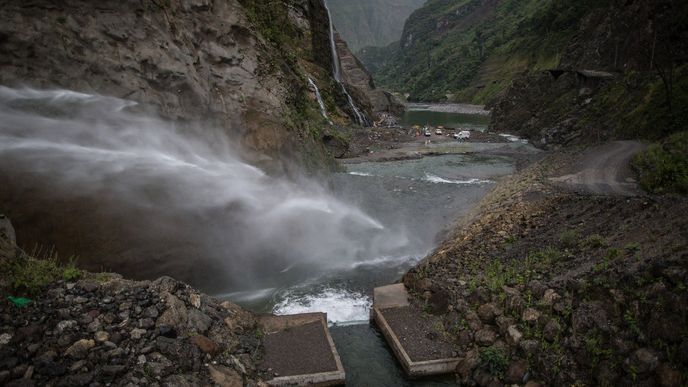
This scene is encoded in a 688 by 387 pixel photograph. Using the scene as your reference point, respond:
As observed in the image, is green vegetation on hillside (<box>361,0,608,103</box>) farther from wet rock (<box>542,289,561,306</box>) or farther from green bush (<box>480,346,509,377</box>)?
green bush (<box>480,346,509,377</box>)

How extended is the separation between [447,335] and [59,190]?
9.70 meters

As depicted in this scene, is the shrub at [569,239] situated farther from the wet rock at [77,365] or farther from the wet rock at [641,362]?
the wet rock at [77,365]

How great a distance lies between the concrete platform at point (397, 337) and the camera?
919 centimetres

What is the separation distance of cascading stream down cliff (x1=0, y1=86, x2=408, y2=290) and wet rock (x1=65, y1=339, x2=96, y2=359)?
15.3 ft

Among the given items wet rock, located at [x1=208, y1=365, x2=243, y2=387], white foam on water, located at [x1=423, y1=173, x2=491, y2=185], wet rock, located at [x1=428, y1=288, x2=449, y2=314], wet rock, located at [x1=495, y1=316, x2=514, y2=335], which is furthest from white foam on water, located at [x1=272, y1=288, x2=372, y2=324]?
white foam on water, located at [x1=423, y1=173, x2=491, y2=185]

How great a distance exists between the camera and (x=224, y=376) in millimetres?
7582

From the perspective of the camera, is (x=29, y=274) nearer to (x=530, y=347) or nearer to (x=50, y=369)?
(x=50, y=369)

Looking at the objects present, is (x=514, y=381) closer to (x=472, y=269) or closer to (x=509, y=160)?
(x=472, y=269)

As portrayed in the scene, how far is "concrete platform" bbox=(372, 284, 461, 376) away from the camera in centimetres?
919

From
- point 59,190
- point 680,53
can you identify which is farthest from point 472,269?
point 680,53

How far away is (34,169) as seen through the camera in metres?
10.5

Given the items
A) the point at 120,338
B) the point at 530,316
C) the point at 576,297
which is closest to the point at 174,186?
the point at 120,338

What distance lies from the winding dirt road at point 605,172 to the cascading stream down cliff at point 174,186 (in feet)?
26.2

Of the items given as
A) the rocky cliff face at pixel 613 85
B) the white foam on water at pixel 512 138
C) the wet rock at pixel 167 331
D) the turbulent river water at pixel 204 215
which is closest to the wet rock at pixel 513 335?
the turbulent river water at pixel 204 215
